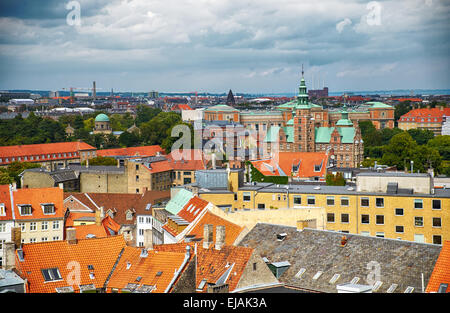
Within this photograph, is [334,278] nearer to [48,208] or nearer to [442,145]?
[48,208]

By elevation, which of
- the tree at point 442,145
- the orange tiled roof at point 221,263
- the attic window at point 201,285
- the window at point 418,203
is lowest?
the tree at point 442,145

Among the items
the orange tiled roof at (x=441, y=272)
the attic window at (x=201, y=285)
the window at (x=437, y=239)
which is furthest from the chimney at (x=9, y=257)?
the window at (x=437, y=239)

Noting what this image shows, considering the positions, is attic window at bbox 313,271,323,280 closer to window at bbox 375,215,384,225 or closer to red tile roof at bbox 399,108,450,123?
window at bbox 375,215,384,225

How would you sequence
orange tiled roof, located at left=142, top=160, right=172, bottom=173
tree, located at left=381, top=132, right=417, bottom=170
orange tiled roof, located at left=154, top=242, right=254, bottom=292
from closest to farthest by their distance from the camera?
orange tiled roof, located at left=154, top=242, right=254, bottom=292 → orange tiled roof, located at left=142, top=160, right=172, bottom=173 → tree, located at left=381, top=132, right=417, bottom=170

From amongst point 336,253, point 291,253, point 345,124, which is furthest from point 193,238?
point 345,124

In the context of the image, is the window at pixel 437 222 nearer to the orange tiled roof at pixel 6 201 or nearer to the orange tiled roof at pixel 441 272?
the orange tiled roof at pixel 441 272

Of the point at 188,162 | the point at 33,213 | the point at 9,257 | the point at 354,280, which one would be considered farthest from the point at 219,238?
the point at 188,162

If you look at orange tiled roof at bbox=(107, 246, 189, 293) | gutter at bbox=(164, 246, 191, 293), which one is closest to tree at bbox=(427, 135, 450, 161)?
orange tiled roof at bbox=(107, 246, 189, 293)
